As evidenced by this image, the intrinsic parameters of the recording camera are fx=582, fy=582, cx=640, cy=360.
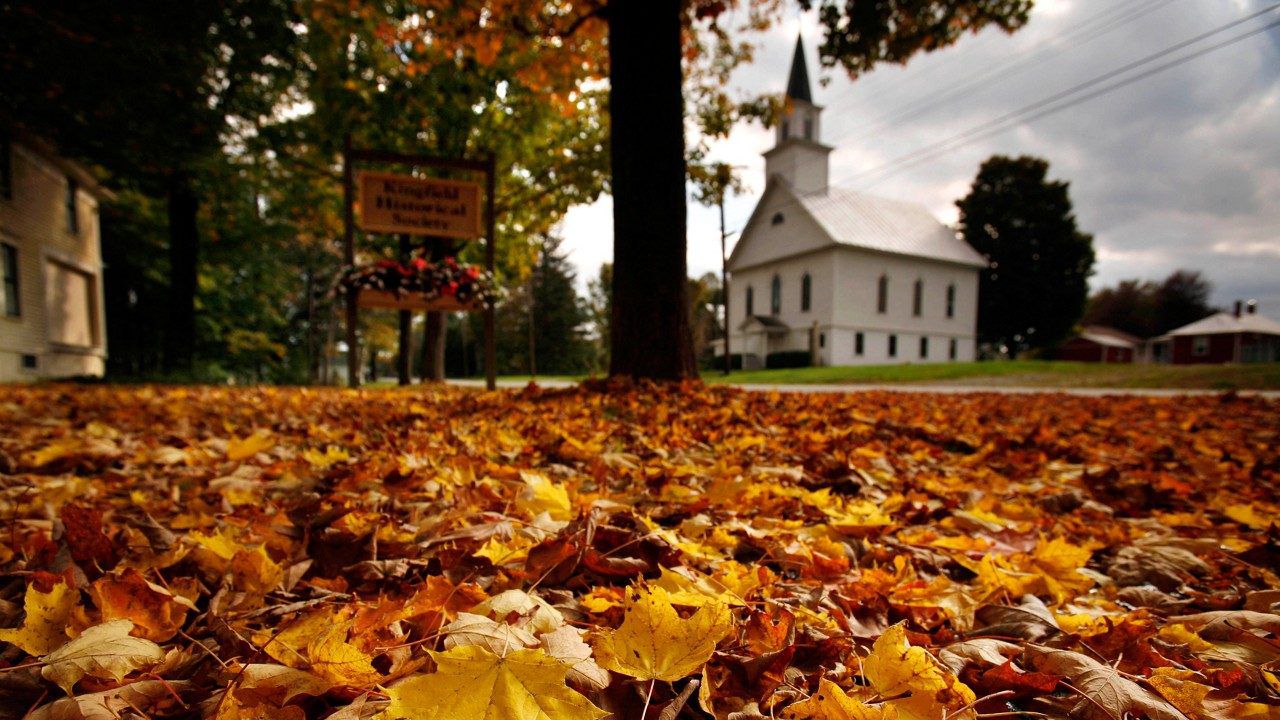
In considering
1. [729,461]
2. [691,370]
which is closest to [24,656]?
[729,461]

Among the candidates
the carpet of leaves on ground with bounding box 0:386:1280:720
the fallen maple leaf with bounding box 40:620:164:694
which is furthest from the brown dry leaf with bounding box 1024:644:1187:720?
the fallen maple leaf with bounding box 40:620:164:694

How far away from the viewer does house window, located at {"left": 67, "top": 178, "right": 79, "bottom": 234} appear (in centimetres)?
1662

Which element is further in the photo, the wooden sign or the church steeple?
the church steeple

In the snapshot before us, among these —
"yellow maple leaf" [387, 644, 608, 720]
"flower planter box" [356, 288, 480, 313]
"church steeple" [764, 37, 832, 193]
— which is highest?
"church steeple" [764, 37, 832, 193]

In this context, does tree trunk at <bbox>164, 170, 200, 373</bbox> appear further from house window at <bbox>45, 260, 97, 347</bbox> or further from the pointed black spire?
the pointed black spire

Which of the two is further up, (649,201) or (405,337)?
(649,201)

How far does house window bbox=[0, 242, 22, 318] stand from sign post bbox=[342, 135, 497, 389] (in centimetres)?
1231

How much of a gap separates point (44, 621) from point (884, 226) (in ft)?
136

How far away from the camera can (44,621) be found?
2.44 feet

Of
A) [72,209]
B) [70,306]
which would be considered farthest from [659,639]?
[72,209]

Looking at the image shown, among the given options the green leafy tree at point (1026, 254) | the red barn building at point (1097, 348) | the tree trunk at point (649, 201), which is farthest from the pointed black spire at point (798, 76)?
the tree trunk at point (649, 201)

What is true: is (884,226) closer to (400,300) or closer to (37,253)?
(400,300)

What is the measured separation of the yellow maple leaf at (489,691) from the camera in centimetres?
54

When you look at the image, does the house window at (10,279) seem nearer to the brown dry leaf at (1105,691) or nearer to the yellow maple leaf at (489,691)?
the yellow maple leaf at (489,691)
